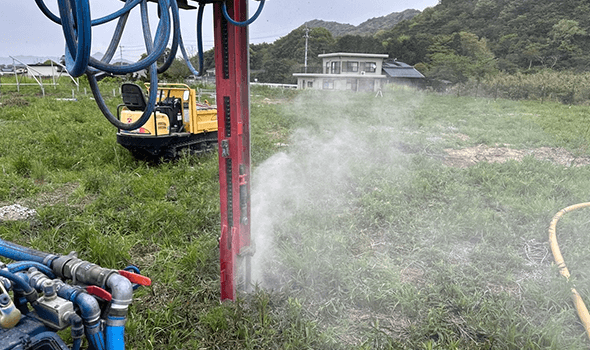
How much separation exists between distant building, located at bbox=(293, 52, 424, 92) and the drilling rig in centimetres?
2625

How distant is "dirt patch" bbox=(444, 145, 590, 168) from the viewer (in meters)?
6.18

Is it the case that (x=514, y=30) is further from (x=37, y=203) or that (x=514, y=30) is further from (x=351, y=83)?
(x=37, y=203)

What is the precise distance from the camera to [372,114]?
11148mm

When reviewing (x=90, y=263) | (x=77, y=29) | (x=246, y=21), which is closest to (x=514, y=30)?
(x=246, y=21)

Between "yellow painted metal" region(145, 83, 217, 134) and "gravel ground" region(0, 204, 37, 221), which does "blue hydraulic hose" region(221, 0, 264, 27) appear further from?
"yellow painted metal" region(145, 83, 217, 134)

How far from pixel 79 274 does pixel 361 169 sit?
14.3ft

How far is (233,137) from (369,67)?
94.5 feet

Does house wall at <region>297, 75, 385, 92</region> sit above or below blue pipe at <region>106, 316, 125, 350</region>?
above

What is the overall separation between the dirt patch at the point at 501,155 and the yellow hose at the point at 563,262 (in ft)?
7.40

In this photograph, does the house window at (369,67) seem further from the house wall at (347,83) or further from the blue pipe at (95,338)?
the blue pipe at (95,338)

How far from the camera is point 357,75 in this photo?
27.9m

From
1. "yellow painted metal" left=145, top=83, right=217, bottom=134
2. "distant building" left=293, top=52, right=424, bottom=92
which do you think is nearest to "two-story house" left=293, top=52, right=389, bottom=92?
"distant building" left=293, top=52, right=424, bottom=92

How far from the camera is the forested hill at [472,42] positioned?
27.3 meters

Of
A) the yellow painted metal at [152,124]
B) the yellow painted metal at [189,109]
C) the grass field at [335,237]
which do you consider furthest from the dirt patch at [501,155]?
the yellow painted metal at [152,124]
